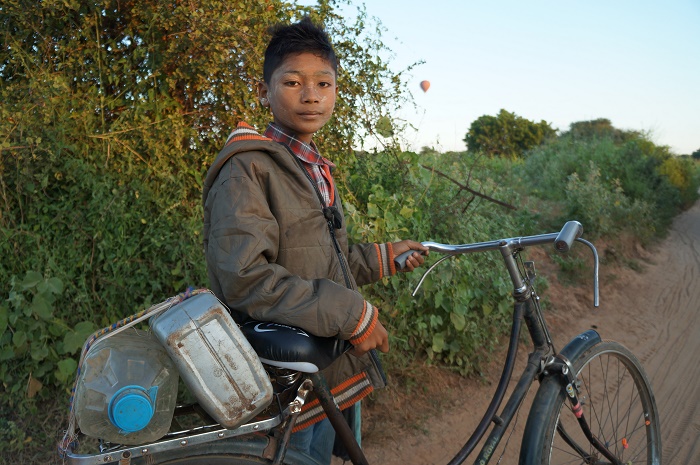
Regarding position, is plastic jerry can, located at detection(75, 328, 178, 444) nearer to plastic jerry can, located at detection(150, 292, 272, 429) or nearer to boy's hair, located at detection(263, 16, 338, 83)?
plastic jerry can, located at detection(150, 292, 272, 429)

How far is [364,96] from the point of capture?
4.52 meters

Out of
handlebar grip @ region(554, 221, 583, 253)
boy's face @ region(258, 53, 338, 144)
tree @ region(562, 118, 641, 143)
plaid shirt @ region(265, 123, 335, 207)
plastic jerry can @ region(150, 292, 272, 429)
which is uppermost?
tree @ region(562, 118, 641, 143)

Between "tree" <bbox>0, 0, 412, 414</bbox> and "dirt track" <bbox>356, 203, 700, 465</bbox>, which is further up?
"tree" <bbox>0, 0, 412, 414</bbox>

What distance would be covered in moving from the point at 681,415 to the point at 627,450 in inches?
29.6

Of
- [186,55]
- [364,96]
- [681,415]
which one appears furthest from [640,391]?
[186,55]

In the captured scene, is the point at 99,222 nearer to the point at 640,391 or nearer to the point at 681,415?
the point at 640,391

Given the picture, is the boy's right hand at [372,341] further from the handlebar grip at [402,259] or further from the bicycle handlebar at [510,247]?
the handlebar grip at [402,259]

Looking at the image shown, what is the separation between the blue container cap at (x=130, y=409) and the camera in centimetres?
130

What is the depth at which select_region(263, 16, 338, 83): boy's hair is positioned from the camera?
1873mm

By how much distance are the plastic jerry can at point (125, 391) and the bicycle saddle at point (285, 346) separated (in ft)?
0.71

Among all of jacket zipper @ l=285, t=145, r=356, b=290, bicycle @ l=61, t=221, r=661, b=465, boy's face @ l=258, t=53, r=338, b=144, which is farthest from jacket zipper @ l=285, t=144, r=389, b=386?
bicycle @ l=61, t=221, r=661, b=465

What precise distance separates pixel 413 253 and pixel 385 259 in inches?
4.1

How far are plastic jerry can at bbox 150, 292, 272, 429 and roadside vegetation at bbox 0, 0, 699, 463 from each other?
208 cm

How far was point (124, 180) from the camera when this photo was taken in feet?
12.0
